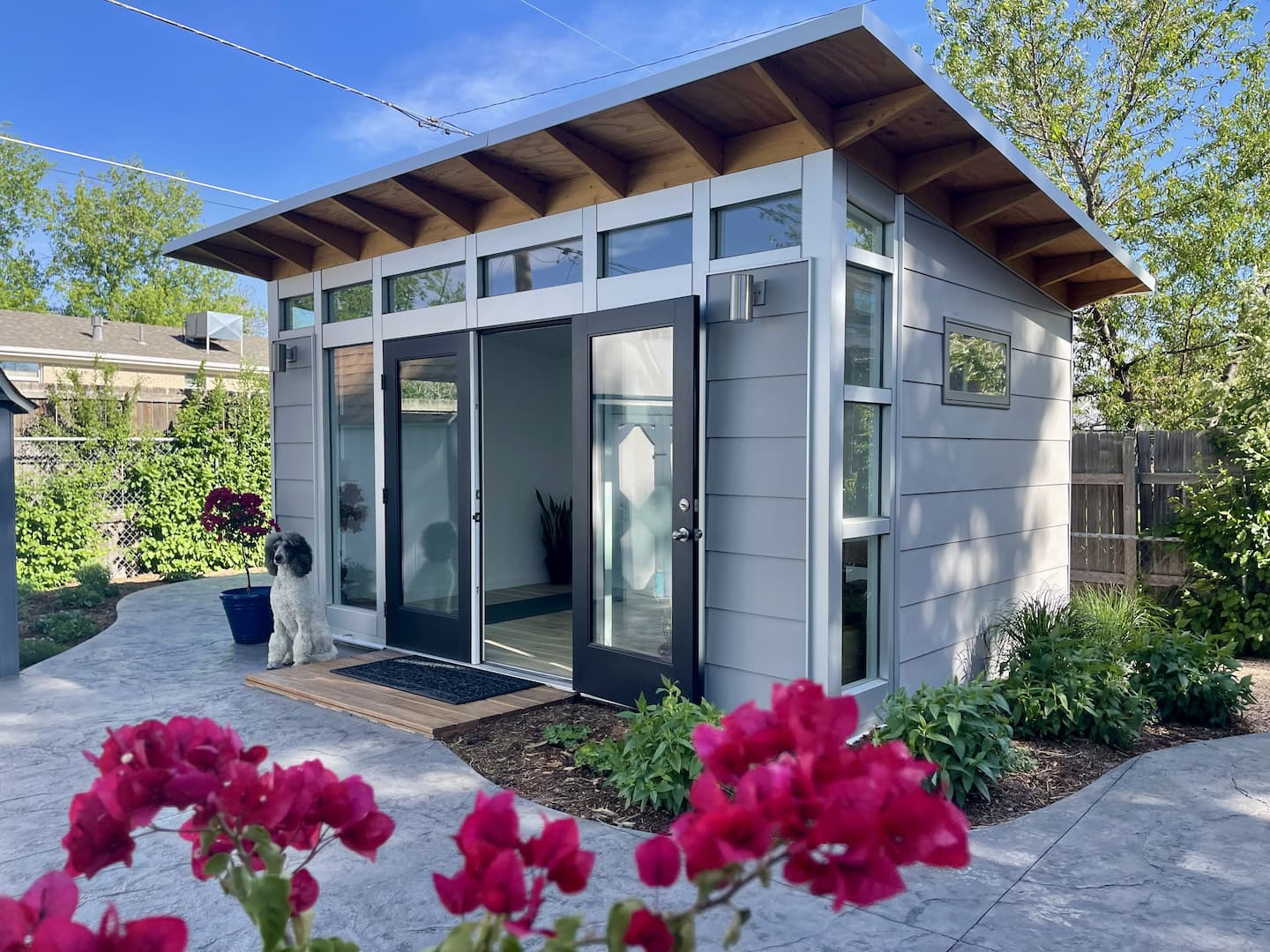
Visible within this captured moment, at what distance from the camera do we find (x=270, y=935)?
0.80 m

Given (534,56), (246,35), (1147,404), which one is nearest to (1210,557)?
(1147,404)

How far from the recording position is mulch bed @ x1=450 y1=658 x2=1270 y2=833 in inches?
134

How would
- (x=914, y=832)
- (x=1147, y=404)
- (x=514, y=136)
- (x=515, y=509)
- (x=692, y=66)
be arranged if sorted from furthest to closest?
(x=1147, y=404) < (x=515, y=509) < (x=514, y=136) < (x=692, y=66) < (x=914, y=832)

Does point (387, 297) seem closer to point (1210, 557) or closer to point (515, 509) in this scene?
point (515, 509)

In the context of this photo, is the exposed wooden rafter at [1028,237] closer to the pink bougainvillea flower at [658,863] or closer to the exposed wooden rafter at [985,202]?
the exposed wooden rafter at [985,202]

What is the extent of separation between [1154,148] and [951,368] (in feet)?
19.7

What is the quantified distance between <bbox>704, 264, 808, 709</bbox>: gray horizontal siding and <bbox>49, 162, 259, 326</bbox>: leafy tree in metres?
20.9

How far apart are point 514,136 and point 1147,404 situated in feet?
24.4

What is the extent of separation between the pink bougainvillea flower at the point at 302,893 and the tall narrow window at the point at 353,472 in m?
5.29

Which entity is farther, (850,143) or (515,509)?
(515,509)

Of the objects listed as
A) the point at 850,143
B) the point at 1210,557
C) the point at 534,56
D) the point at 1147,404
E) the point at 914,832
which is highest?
the point at 534,56

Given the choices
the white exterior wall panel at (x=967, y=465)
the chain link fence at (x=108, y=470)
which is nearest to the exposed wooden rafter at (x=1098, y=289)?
the white exterior wall panel at (x=967, y=465)

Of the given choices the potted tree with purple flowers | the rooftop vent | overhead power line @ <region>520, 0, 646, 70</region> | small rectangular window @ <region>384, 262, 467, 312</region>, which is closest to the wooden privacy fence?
small rectangular window @ <region>384, 262, 467, 312</region>

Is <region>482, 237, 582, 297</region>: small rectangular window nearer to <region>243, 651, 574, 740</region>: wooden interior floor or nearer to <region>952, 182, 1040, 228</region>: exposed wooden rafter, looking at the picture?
<region>952, 182, 1040, 228</region>: exposed wooden rafter
